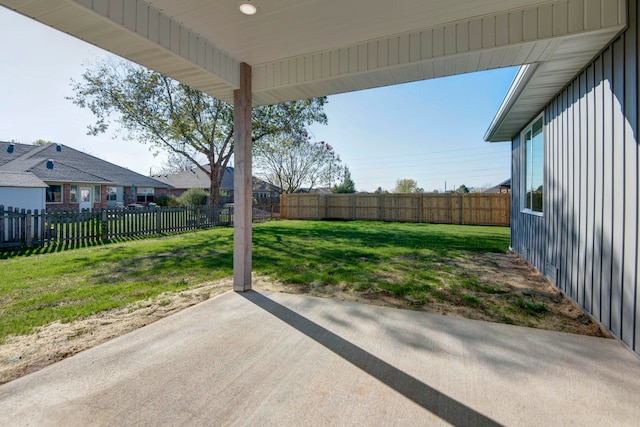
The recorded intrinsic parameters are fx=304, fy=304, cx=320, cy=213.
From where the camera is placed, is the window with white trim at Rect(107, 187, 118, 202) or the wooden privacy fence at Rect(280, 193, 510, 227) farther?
the window with white trim at Rect(107, 187, 118, 202)

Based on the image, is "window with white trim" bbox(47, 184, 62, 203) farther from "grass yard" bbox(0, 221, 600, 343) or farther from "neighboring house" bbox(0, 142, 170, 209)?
"grass yard" bbox(0, 221, 600, 343)

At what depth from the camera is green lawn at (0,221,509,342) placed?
139 inches

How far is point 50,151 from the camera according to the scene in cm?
1742

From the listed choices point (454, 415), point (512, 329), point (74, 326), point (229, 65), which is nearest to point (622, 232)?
point (512, 329)

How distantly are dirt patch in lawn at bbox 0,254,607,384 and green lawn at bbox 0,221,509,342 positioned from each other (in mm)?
170

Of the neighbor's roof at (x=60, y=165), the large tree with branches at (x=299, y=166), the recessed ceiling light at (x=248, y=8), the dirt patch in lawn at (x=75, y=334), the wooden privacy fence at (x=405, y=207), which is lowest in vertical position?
the dirt patch in lawn at (x=75, y=334)

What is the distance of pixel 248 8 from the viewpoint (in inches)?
107

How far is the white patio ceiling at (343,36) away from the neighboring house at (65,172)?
50.2 ft

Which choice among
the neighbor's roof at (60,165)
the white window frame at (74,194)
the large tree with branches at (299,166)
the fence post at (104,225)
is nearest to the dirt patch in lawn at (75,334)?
the fence post at (104,225)

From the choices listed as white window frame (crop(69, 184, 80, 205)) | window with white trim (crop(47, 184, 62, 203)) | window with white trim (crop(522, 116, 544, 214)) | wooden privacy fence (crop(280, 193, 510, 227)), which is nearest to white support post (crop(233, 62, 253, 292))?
window with white trim (crop(522, 116, 544, 214))

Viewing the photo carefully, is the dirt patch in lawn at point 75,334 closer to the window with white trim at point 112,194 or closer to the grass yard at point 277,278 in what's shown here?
the grass yard at point 277,278

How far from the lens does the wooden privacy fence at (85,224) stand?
717cm

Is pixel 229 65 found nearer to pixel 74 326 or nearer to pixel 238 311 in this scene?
pixel 238 311

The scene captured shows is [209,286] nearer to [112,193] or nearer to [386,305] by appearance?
[386,305]
